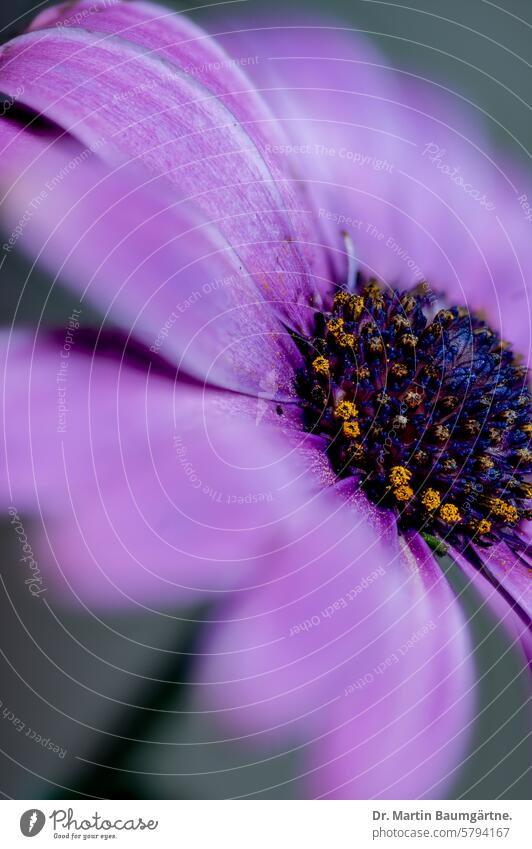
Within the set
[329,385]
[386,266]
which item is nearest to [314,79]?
[386,266]

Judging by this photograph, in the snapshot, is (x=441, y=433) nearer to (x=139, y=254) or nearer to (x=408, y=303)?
(x=408, y=303)

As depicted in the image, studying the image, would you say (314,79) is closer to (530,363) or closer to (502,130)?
(502,130)

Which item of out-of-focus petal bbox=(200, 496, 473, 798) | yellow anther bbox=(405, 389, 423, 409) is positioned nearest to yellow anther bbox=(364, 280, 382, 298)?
yellow anther bbox=(405, 389, 423, 409)

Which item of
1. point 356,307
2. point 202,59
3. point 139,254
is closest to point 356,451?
point 356,307

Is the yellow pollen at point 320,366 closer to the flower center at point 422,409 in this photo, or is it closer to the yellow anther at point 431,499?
the flower center at point 422,409

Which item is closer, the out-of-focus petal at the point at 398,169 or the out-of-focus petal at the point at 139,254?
the out-of-focus petal at the point at 139,254

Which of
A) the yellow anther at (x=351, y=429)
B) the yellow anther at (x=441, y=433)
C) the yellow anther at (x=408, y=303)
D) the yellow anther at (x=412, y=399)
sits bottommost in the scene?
the yellow anther at (x=351, y=429)
